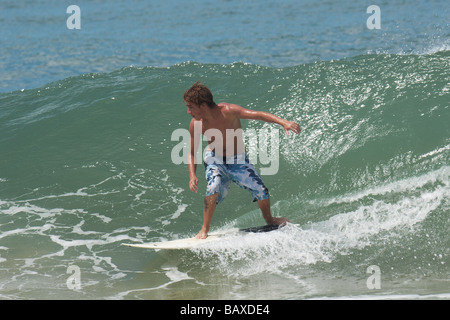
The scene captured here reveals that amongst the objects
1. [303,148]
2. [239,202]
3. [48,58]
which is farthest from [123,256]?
[48,58]

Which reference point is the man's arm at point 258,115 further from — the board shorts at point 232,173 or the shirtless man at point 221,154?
the board shorts at point 232,173

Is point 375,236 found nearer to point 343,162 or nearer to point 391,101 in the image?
point 343,162

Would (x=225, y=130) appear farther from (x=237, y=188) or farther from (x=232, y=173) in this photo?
(x=237, y=188)

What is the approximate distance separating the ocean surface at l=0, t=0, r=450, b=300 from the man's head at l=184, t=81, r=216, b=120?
4.74 ft

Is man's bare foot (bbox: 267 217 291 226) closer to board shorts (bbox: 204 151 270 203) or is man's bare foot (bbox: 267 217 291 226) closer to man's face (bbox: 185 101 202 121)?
board shorts (bbox: 204 151 270 203)

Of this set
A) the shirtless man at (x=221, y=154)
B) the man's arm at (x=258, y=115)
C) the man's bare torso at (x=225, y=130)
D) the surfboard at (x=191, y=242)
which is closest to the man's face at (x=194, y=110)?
the shirtless man at (x=221, y=154)

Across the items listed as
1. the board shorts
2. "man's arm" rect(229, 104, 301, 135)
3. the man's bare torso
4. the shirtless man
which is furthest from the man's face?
the board shorts

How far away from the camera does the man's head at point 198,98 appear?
5957 millimetres

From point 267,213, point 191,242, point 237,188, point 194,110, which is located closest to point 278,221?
point 267,213

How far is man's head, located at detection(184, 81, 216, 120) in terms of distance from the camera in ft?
19.5

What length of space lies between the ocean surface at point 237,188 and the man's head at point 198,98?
4.74 feet

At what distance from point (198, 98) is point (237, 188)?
2465mm

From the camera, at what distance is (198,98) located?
19.6 feet
